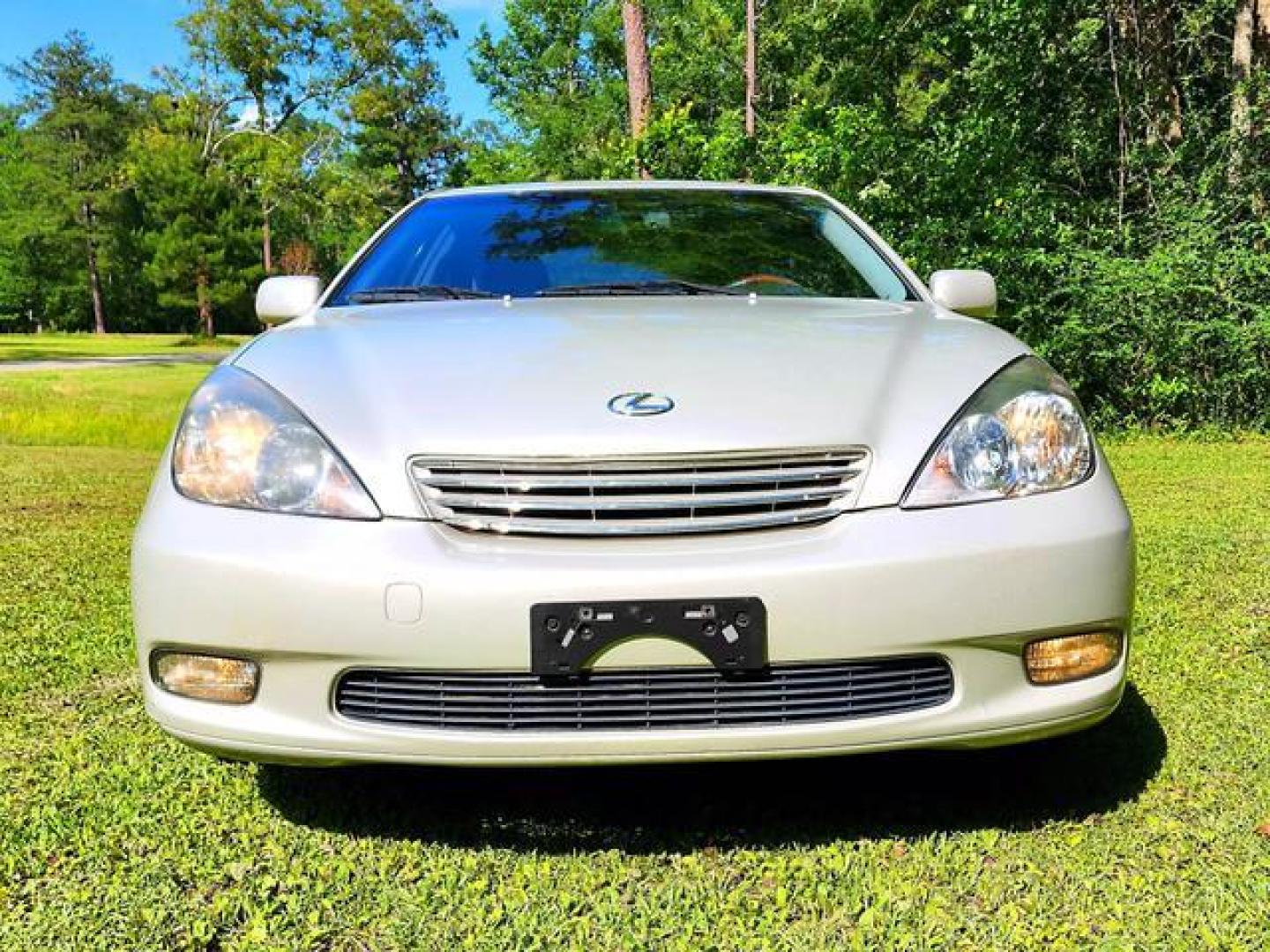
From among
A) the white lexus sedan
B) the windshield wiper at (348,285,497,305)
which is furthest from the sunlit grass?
the white lexus sedan

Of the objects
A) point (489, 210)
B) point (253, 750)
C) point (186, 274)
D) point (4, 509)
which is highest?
point (489, 210)

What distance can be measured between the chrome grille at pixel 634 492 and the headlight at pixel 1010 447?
0.15 m

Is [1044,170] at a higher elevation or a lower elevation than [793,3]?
lower

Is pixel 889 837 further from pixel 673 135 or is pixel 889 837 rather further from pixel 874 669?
pixel 673 135

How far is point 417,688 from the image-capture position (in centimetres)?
184

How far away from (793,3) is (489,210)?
19311mm

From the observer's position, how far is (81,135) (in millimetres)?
51219

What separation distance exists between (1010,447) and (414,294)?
150 cm

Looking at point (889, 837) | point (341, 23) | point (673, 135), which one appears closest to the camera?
point (889, 837)

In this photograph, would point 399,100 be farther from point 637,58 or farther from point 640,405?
point 640,405

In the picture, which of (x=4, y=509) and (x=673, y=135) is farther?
(x=673, y=135)

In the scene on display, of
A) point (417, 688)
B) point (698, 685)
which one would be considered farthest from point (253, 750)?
point (698, 685)

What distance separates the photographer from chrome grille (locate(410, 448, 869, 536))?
6.01ft

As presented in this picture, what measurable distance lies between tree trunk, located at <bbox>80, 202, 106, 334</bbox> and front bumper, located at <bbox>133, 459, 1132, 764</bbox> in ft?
174
